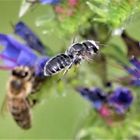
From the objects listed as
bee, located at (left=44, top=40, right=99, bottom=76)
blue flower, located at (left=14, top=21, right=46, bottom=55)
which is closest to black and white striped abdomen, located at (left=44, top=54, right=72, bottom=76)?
bee, located at (left=44, top=40, right=99, bottom=76)

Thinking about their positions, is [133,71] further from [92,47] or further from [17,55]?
[17,55]

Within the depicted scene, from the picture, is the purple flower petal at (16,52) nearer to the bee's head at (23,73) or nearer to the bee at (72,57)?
the bee's head at (23,73)

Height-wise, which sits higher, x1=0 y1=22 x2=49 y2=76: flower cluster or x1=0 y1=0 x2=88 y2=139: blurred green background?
x1=0 y1=22 x2=49 y2=76: flower cluster

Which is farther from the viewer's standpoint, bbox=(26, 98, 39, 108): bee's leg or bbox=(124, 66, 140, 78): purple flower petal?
bbox=(26, 98, 39, 108): bee's leg

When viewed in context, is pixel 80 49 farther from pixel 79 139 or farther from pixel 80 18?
pixel 79 139

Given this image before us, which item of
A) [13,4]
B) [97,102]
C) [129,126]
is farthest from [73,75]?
[13,4]

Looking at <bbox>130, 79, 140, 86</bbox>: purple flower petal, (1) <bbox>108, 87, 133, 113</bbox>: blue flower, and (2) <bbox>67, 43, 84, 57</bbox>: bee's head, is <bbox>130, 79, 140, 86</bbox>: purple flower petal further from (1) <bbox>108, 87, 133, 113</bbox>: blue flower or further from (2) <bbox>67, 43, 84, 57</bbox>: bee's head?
(2) <bbox>67, 43, 84, 57</bbox>: bee's head

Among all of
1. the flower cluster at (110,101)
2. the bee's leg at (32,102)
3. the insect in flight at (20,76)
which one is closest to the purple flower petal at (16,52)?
the insect in flight at (20,76)
